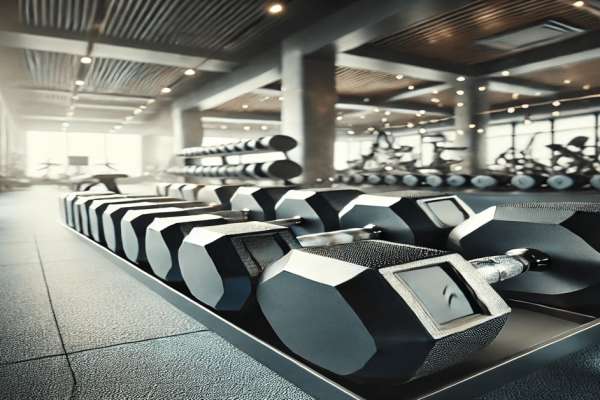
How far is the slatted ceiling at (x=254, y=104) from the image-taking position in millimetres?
3816

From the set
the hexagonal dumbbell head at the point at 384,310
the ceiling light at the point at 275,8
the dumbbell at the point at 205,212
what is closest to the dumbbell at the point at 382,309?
the hexagonal dumbbell head at the point at 384,310

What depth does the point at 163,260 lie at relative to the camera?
3.70 ft

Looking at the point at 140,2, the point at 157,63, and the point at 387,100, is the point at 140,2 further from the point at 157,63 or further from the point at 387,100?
the point at 387,100

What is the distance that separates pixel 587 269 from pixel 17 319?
148 centimetres

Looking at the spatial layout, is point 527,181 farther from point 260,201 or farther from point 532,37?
point 260,201

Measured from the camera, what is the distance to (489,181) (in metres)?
3.20

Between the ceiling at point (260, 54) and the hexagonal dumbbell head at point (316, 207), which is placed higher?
the ceiling at point (260, 54)

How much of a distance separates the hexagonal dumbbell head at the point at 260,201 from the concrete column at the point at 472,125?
1.82 metres

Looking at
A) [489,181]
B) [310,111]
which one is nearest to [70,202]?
[310,111]

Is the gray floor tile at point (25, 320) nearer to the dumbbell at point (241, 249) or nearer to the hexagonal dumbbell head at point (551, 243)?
the dumbbell at point (241, 249)

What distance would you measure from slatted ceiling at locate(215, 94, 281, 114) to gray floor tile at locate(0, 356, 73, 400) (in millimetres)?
3207

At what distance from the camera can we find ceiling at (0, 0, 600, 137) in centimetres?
301

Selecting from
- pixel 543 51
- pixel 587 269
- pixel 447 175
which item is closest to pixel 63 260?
pixel 587 269

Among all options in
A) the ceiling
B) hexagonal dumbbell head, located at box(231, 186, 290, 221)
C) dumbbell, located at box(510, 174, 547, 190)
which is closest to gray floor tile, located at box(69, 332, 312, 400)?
hexagonal dumbbell head, located at box(231, 186, 290, 221)
